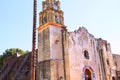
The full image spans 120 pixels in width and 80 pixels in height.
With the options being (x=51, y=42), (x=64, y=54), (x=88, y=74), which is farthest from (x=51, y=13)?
(x=88, y=74)

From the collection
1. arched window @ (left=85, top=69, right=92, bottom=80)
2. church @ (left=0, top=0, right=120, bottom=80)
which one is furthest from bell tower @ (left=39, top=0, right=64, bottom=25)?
arched window @ (left=85, top=69, right=92, bottom=80)

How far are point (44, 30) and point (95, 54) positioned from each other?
22.5 feet

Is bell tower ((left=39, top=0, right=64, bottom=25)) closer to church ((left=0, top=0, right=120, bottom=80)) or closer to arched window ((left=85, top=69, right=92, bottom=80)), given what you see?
church ((left=0, top=0, right=120, bottom=80))

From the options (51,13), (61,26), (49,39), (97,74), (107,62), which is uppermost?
(51,13)

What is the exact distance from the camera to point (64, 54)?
717 inches

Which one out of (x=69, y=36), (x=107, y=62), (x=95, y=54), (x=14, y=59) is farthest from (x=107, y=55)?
(x=14, y=59)

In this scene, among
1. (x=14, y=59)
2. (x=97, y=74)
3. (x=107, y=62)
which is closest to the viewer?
(x=97, y=74)

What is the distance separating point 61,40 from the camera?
18703mm

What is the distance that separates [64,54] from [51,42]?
1.72 meters

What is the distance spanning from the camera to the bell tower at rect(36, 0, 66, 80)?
56.3ft

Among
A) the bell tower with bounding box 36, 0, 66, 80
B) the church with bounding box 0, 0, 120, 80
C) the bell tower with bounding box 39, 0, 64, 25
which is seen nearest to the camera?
the bell tower with bounding box 36, 0, 66, 80

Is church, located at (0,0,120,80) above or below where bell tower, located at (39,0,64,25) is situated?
below

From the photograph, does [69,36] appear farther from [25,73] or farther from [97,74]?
[25,73]

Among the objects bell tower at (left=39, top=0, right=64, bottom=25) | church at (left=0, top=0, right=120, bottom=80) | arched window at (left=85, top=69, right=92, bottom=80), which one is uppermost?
bell tower at (left=39, top=0, right=64, bottom=25)
